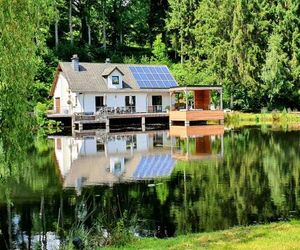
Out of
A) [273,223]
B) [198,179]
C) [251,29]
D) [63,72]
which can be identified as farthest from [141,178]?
[251,29]

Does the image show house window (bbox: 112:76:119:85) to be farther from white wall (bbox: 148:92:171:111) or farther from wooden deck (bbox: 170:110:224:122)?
wooden deck (bbox: 170:110:224:122)

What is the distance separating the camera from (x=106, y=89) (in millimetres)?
47812

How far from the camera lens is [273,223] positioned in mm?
11625

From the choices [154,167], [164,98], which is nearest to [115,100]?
[164,98]

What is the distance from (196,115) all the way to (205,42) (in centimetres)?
1418

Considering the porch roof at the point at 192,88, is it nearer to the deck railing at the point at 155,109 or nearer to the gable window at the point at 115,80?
the deck railing at the point at 155,109

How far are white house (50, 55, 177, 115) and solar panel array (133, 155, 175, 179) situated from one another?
22.4 m

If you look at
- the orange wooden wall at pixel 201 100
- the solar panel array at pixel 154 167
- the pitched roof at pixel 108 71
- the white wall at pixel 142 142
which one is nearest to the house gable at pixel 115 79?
the pitched roof at pixel 108 71

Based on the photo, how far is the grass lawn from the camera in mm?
9383

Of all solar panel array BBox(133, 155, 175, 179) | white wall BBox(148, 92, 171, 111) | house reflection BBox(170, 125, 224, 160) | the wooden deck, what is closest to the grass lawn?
solar panel array BBox(133, 155, 175, 179)

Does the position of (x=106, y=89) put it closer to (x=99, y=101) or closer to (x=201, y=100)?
(x=99, y=101)

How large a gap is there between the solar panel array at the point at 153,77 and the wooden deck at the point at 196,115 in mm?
5051

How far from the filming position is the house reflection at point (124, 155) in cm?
1964

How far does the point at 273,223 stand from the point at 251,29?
41920mm
